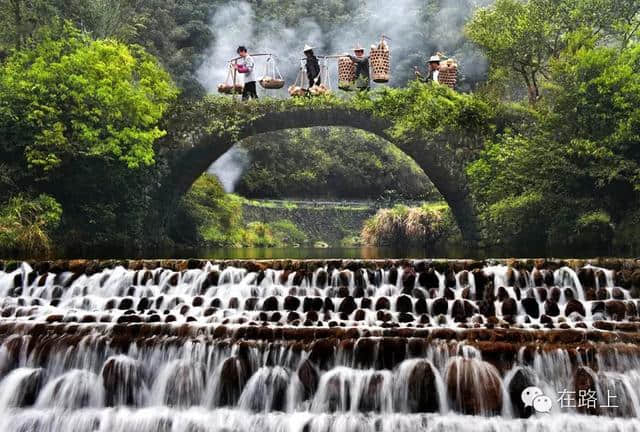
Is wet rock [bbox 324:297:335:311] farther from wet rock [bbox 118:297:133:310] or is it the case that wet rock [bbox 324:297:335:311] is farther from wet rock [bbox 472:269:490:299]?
wet rock [bbox 118:297:133:310]

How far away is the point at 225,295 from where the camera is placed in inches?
428

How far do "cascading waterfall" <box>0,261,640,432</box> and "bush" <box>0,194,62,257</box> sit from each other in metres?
6.81

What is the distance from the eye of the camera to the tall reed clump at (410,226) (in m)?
27.5

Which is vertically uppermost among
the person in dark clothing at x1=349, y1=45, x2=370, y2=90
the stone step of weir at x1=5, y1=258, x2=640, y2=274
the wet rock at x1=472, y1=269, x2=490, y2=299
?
the person in dark clothing at x1=349, y1=45, x2=370, y2=90

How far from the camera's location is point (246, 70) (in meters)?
21.5

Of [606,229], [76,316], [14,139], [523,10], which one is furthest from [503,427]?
[523,10]

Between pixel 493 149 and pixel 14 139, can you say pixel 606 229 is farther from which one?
pixel 14 139

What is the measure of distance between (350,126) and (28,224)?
11.7m

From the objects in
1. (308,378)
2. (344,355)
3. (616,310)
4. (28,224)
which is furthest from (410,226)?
(308,378)

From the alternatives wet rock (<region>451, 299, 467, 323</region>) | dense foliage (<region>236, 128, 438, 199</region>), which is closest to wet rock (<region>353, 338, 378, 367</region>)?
wet rock (<region>451, 299, 467, 323</region>)

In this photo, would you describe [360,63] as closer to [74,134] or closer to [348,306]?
[74,134]

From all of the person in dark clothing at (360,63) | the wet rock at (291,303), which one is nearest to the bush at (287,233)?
the person in dark clothing at (360,63)

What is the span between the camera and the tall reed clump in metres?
27.5

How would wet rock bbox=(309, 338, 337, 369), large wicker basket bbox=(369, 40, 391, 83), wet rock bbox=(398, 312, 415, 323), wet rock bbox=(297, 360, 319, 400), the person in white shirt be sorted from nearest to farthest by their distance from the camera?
wet rock bbox=(297, 360, 319, 400) → wet rock bbox=(309, 338, 337, 369) → wet rock bbox=(398, 312, 415, 323) → large wicker basket bbox=(369, 40, 391, 83) → the person in white shirt
